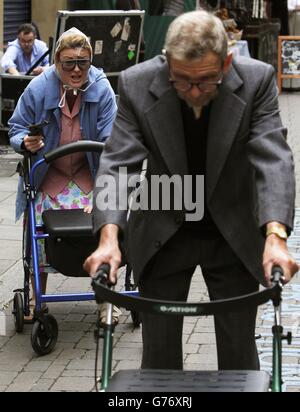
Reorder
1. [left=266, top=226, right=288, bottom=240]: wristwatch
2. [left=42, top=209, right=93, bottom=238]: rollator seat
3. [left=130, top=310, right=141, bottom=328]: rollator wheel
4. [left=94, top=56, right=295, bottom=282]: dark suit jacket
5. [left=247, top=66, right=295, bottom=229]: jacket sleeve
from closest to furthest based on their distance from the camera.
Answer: [left=266, top=226, right=288, bottom=240]: wristwatch
[left=247, top=66, right=295, bottom=229]: jacket sleeve
[left=94, top=56, right=295, bottom=282]: dark suit jacket
[left=42, top=209, right=93, bottom=238]: rollator seat
[left=130, top=310, right=141, bottom=328]: rollator wheel

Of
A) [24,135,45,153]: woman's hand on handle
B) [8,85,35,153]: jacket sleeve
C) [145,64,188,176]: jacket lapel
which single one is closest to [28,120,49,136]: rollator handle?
[24,135,45,153]: woman's hand on handle

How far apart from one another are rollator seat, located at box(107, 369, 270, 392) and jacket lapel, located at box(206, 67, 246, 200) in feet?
2.65

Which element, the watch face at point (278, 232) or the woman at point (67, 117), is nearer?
the watch face at point (278, 232)

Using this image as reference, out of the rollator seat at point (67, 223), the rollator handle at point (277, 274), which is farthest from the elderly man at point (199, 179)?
the rollator seat at point (67, 223)

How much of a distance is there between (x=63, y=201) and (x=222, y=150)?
284 centimetres

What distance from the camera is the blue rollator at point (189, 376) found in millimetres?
3301

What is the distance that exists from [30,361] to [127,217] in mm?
2461

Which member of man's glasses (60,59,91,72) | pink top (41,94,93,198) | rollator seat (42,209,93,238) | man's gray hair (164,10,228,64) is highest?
man's gray hair (164,10,228,64)

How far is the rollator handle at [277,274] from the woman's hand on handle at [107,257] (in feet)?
1.67

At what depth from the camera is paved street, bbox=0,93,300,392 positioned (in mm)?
5836

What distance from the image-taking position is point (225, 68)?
3.71 m
